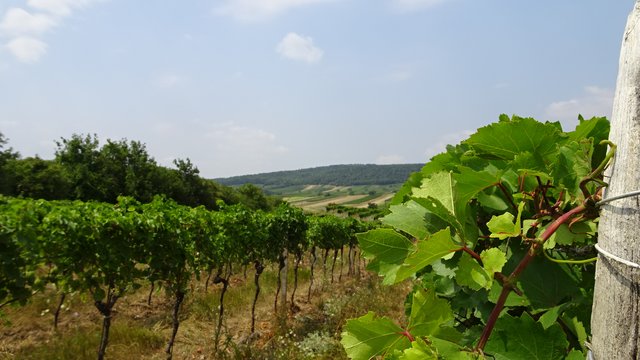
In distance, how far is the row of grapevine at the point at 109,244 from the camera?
4.67 metres

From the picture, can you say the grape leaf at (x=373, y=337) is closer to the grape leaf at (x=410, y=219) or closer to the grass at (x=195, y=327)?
the grape leaf at (x=410, y=219)

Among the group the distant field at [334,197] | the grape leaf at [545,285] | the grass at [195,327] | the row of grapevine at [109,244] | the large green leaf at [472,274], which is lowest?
the distant field at [334,197]

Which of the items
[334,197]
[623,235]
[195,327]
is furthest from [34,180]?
[334,197]

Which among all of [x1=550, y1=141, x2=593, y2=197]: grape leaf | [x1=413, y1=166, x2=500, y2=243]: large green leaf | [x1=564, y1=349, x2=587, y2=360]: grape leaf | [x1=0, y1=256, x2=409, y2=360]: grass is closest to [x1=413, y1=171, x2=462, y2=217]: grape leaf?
[x1=413, y1=166, x2=500, y2=243]: large green leaf

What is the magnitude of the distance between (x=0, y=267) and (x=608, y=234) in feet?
18.3

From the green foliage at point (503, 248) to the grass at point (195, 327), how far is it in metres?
6.59

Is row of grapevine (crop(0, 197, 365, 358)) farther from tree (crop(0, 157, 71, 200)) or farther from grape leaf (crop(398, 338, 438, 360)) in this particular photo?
tree (crop(0, 157, 71, 200))

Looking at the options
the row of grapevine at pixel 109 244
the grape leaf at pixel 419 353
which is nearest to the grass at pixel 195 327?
the row of grapevine at pixel 109 244

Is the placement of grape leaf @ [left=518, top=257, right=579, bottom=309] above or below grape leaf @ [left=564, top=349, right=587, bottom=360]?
above

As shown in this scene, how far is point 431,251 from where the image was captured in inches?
30.0

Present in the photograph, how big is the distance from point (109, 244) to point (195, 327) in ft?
14.2

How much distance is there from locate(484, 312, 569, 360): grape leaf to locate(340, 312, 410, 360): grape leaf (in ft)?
0.63

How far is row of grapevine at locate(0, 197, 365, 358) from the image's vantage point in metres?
4.67

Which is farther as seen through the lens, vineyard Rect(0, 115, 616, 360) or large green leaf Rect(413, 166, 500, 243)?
large green leaf Rect(413, 166, 500, 243)
